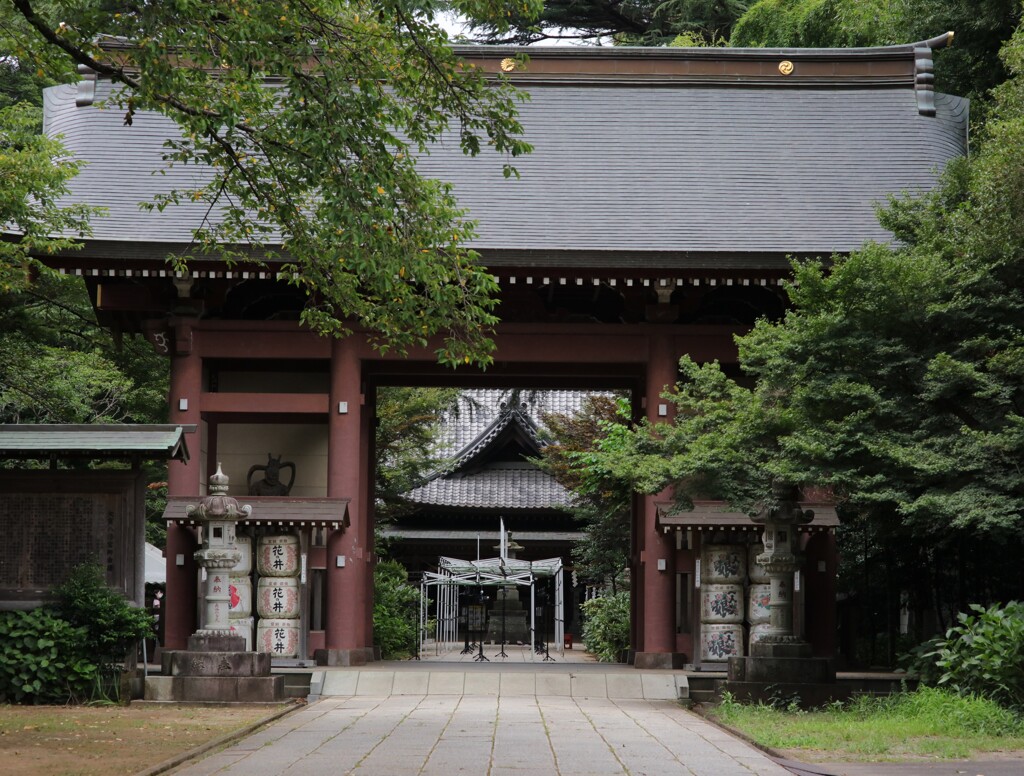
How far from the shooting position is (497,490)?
3120 centimetres

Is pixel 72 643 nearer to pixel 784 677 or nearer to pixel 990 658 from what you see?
pixel 784 677

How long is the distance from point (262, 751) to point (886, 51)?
15787mm

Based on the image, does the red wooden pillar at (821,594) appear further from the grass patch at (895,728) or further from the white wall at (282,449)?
the white wall at (282,449)

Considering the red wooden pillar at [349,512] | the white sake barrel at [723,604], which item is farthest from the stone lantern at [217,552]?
the white sake barrel at [723,604]

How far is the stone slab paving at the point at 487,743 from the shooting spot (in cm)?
804

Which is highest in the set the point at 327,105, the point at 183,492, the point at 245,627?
the point at 327,105

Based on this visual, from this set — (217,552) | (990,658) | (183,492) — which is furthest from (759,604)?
(183,492)

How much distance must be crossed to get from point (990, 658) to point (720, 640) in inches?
203

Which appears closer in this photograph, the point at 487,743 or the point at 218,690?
the point at 487,743

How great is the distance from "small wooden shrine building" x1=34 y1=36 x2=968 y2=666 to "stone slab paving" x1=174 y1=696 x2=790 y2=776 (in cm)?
346

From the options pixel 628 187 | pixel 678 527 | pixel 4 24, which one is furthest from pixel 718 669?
pixel 4 24

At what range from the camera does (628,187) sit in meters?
18.2

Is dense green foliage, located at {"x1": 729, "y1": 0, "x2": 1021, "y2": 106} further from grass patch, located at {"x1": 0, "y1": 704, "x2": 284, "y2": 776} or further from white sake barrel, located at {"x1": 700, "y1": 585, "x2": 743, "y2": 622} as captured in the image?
grass patch, located at {"x1": 0, "y1": 704, "x2": 284, "y2": 776}

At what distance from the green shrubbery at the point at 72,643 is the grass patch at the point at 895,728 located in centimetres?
608
